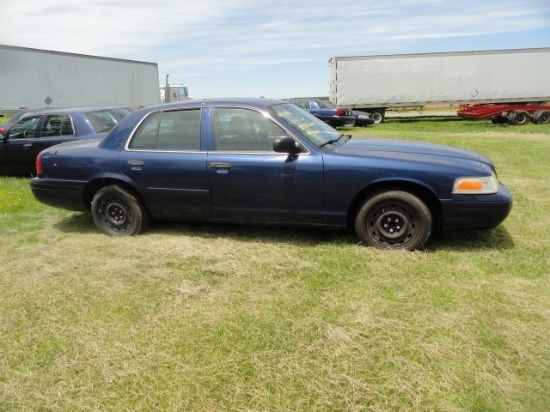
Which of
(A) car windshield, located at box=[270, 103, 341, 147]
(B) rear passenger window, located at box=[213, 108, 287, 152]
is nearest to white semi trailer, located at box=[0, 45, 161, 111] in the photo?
(B) rear passenger window, located at box=[213, 108, 287, 152]

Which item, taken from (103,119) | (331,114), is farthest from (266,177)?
(331,114)

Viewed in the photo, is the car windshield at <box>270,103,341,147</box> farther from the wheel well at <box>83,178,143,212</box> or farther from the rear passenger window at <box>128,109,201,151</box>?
the wheel well at <box>83,178,143,212</box>

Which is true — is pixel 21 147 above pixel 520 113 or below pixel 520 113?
below

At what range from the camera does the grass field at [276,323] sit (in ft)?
7.28

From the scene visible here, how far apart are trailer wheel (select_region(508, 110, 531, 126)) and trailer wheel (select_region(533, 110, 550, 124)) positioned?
0.87 feet

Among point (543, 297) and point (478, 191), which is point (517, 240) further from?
point (543, 297)

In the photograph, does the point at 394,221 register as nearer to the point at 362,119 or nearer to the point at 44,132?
the point at 44,132

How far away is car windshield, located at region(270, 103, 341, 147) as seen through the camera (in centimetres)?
411

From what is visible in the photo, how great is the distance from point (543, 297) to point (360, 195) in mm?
1654

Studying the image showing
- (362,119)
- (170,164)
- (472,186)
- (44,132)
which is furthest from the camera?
(362,119)

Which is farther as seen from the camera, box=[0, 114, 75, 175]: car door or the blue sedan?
box=[0, 114, 75, 175]: car door

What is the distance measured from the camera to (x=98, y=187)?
186 inches

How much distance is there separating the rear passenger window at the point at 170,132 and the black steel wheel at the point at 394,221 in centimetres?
182

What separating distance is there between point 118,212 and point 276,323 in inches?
106
